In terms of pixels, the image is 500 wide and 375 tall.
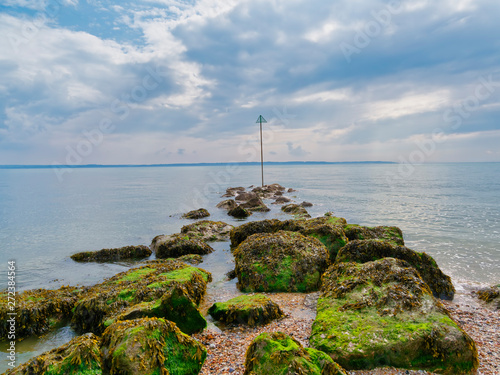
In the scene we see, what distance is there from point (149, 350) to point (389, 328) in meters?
3.95

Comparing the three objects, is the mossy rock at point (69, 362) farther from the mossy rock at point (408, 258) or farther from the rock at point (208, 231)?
the rock at point (208, 231)

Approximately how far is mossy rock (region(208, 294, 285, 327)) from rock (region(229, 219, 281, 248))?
7.05m

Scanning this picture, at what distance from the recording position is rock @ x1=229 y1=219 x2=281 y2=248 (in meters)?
13.8

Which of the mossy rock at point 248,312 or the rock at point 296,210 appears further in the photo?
the rock at point 296,210

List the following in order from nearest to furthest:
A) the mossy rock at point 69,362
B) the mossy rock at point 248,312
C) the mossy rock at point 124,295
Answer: the mossy rock at point 69,362 → the mossy rock at point 248,312 → the mossy rock at point 124,295

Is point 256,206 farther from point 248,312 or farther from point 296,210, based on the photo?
point 248,312

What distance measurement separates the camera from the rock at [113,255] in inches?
519

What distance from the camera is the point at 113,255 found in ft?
43.4

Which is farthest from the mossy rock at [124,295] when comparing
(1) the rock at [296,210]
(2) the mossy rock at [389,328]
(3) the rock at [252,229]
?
(1) the rock at [296,210]

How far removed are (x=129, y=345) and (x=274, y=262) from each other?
18.0 ft

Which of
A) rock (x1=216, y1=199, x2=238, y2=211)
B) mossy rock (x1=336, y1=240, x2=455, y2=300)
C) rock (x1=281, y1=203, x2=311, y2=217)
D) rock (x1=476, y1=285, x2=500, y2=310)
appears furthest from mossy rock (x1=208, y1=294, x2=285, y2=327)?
rock (x1=216, y1=199, x2=238, y2=211)

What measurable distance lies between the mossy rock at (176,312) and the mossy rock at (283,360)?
2266mm

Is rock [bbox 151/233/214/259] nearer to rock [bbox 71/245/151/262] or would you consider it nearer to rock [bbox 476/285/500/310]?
rock [bbox 71/245/151/262]

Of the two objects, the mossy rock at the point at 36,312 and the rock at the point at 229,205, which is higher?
the mossy rock at the point at 36,312
